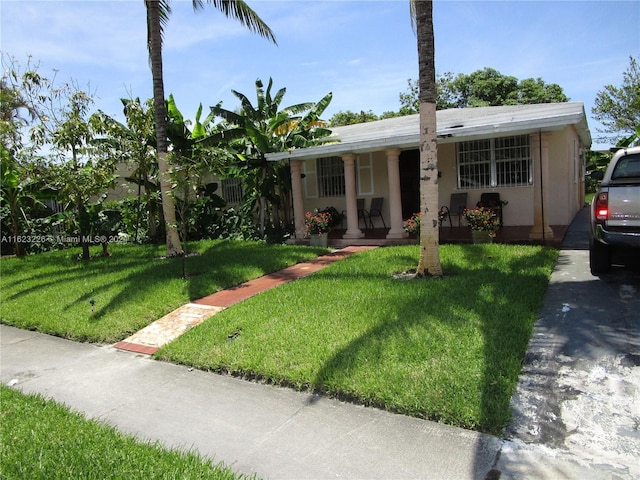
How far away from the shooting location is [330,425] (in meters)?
3.78

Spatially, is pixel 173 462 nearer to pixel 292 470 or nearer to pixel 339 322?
pixel 292 470

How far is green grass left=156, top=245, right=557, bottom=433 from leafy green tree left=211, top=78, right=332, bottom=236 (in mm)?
6528

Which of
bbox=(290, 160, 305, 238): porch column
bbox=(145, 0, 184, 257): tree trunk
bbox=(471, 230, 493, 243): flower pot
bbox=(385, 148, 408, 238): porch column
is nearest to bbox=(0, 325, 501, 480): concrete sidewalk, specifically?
bbox=(145, 0, 184, 257): tree trunk

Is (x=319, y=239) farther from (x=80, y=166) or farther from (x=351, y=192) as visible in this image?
(x=80, y=166)

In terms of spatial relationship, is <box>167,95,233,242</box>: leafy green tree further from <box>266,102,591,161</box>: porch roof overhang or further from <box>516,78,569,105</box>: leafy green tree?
<box>516,78,569,105</box>: leafy green tree

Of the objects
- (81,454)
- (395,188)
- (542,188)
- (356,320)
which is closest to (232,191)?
(395,188)

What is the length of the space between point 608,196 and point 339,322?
13.3 feet

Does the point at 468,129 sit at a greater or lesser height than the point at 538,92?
lesser

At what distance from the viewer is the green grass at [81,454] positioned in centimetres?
304

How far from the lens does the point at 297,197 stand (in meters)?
13.1

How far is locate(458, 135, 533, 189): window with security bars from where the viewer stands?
1162cm

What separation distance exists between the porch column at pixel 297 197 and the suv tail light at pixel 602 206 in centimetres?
792

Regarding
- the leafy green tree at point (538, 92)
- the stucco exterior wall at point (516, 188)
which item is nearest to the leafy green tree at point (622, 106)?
the leafy green tree at point (538, 92)

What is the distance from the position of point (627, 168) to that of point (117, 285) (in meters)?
8.57
